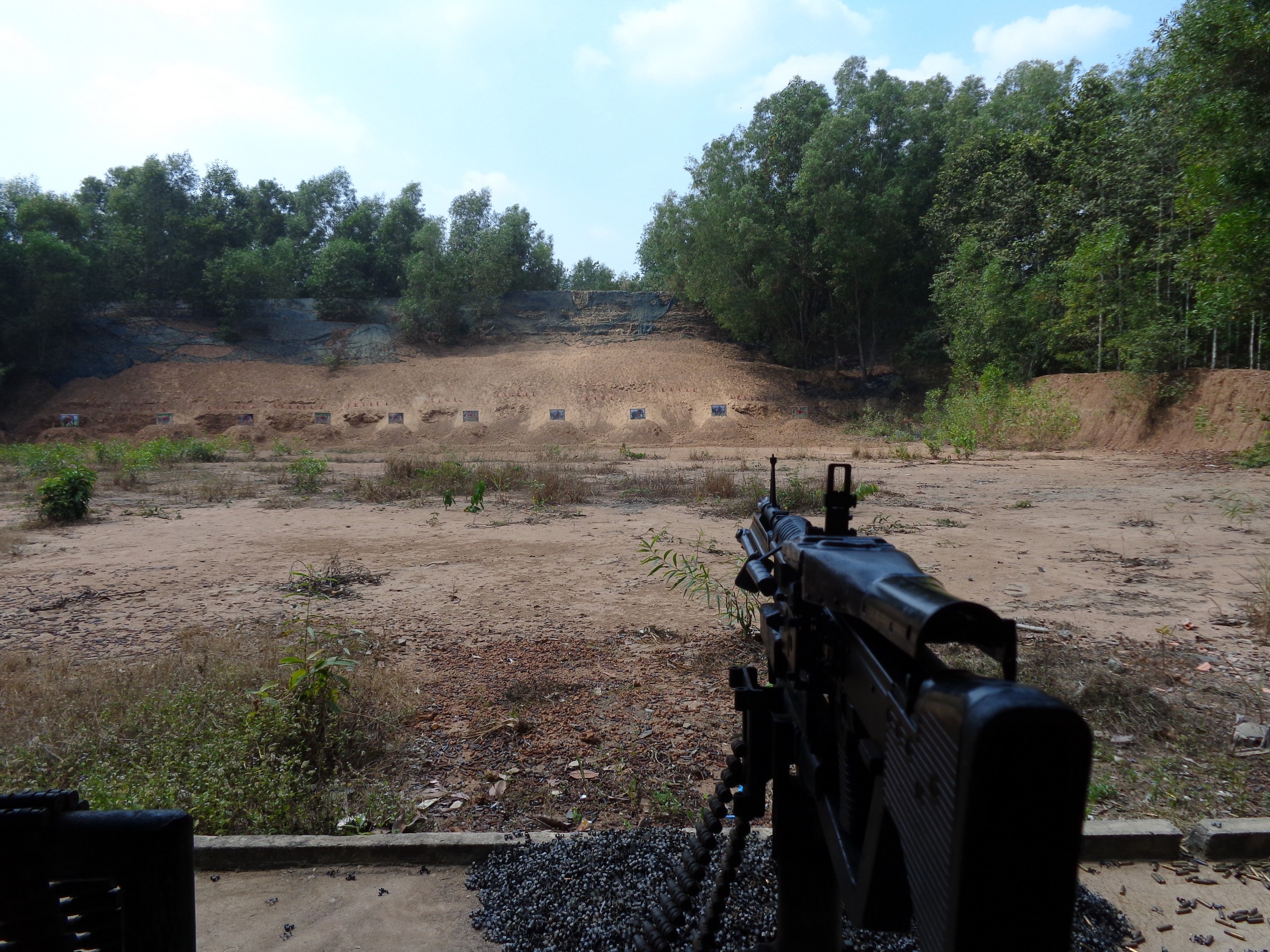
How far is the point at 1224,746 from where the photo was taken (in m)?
3.62

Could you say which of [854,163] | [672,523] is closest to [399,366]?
[854,163]

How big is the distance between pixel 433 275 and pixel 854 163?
69.5 feet

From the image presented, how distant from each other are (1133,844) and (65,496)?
1240cm

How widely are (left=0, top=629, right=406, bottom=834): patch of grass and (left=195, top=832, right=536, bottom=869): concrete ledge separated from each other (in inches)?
9.8

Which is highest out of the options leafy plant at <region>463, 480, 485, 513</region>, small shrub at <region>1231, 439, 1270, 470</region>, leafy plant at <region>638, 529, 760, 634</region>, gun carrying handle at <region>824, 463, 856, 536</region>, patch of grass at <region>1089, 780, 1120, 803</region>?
gun carrying handle at <region>824, 463, 856, 536</region>

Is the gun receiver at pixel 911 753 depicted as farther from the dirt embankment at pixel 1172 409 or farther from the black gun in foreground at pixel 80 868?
the dirt embankment at pixel 1172 409

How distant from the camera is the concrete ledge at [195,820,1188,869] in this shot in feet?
9.11

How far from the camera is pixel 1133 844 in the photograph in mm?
2779

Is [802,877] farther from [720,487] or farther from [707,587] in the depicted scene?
[720,487]

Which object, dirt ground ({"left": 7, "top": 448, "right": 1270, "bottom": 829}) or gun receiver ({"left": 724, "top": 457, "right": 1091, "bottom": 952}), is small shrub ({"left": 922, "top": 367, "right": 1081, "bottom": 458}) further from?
gun receiver ({"left": 724, "top": 457, "right": 1091, "bottom": 952})

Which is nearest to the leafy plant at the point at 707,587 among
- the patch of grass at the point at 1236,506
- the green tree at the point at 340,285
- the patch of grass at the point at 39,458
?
the patch of grass at the point at 1236,506

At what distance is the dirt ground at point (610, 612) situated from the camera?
3.51 meters

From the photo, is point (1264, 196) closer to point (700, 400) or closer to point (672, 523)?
point (672, 523)

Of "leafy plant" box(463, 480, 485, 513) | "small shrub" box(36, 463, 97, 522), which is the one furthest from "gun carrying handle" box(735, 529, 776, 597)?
"small shrub" box(36, 463, 97, 522)
